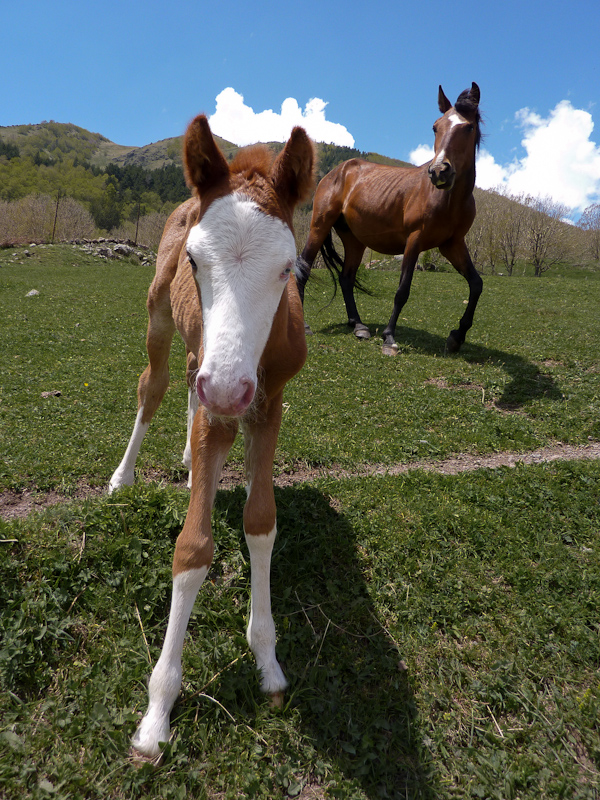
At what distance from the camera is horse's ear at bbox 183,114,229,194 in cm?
252

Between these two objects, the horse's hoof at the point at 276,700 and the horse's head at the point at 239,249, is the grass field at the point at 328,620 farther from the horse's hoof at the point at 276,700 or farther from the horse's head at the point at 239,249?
the horse's head at the point at 239,249

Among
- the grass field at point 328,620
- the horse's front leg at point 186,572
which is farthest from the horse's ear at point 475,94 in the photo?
the horse's front leg at point 186,572

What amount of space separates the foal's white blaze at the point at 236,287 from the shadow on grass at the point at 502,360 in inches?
217

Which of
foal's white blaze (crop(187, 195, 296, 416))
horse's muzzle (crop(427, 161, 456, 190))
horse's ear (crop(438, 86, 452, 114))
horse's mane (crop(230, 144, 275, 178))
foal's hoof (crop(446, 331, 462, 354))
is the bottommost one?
foal's hoof (crop(446, 331, 462, 354))

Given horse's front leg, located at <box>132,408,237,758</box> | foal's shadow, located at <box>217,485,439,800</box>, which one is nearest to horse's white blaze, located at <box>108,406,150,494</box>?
foal's shadow, located at <box>217,485,439,800</box>

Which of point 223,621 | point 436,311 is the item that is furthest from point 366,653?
point 436,311

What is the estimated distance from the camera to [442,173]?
7.59 m

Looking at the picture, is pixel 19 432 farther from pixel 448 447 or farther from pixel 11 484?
pixel 448 447

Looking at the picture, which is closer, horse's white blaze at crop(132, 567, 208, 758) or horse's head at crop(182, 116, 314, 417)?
horse's head at crop(182, 116, 314, 417)

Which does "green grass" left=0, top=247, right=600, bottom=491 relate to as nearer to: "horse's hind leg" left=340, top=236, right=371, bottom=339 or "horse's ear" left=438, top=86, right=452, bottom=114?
"horse's hind leg" left=340, top=236, right=371, bottom=339

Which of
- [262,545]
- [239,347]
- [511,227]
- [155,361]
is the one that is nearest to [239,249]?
[239,347]

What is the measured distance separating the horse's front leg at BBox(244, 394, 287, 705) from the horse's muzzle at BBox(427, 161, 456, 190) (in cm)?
632

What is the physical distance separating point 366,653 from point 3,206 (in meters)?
65.5

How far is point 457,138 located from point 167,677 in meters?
8.79
